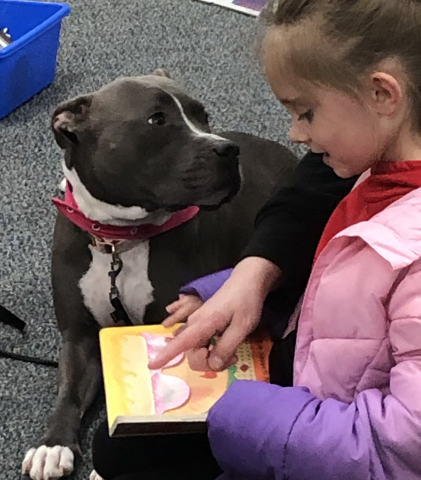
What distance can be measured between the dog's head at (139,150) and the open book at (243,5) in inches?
57.7

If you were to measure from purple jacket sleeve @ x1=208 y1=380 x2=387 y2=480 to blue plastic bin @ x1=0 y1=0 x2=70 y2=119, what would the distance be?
1.56 m

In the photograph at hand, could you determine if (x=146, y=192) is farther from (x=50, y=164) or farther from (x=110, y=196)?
(x=50, y=164)

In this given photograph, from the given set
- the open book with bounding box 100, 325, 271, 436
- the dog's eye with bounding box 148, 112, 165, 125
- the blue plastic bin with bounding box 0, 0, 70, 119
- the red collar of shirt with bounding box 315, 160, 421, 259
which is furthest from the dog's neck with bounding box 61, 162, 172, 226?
the blue plastic bin with bounding box 0, 0, 70, 119

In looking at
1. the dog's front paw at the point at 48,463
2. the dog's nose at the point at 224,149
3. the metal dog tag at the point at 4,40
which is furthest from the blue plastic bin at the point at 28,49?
the dog's front paw at the point at 48,463

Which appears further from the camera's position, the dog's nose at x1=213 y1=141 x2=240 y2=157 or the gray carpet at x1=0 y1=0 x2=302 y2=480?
the gray carpet at x1=0 y1=0 x2=302 y2=480

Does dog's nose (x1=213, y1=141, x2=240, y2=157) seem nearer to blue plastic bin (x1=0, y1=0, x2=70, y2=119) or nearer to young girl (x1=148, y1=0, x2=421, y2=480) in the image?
young girl (x1=148, y1=0, x2=421, y2=480)

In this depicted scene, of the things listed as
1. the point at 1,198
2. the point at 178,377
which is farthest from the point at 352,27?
the point at 1,198

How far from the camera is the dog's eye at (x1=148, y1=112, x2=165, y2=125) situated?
1.41 m

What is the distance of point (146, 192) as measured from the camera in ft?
4.63

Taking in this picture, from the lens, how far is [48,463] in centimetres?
137

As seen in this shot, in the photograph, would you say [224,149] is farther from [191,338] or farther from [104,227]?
[191,338]

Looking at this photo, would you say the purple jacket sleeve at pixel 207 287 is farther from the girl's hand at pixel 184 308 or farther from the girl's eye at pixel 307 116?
the girl's eye at pixel 307 116

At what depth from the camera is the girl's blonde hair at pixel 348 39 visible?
81cm

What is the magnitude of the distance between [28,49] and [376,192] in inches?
60.5
